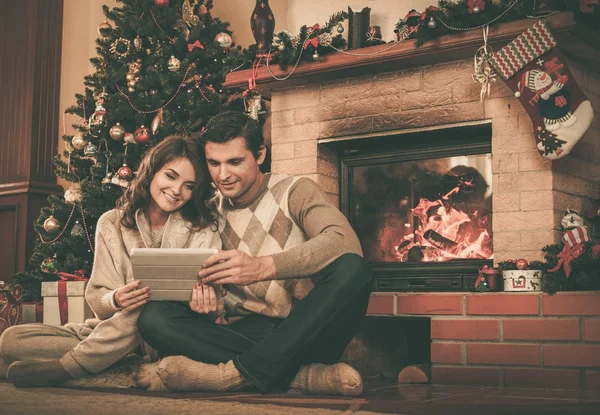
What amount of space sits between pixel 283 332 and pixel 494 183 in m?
1.17

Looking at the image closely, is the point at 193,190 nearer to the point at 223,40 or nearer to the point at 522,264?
the point at 522,264

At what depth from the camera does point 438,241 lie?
319 cm

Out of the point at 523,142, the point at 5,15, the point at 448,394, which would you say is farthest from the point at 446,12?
the point at 5,15

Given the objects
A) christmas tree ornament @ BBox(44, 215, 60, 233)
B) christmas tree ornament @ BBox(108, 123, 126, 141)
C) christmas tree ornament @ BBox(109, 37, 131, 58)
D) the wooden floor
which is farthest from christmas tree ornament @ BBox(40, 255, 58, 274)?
the wooden floor

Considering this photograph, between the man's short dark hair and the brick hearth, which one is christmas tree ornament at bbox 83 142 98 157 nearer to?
the man's short dark hair

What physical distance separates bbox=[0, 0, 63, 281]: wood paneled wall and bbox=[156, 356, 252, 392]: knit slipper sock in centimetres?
260

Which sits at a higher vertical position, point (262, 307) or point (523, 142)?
point (523, 142)

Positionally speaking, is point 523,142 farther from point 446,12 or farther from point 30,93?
point 30,93

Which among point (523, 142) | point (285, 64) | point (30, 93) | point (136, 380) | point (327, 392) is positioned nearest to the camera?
point (327, 392)

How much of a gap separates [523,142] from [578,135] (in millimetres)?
223

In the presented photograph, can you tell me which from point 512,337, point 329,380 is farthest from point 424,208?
point 329,380

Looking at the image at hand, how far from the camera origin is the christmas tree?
148 inches

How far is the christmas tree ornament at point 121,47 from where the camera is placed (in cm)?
391

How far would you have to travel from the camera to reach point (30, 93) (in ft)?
15.4
